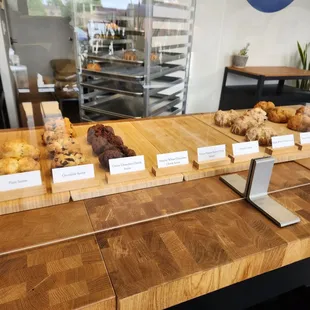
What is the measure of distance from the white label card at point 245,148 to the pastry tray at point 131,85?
584 millimetres

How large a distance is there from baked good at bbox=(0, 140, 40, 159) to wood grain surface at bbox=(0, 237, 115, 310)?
0.95 ft

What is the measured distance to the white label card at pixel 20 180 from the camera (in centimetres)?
62

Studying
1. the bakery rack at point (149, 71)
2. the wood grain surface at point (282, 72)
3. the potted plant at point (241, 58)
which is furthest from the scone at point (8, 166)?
the potted plant at point (241, 58)

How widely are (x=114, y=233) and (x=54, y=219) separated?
13 cm

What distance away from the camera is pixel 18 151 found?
72 centimetres

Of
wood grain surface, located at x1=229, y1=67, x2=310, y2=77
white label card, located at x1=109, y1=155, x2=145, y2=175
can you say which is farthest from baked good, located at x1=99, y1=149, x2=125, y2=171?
wood grain surface, located at x1=229, y1=67, x2=310, y2=77

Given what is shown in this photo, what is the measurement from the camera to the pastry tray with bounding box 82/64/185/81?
1.36 m

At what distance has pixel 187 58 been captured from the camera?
55.0 inches

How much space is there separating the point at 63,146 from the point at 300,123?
0.89 m

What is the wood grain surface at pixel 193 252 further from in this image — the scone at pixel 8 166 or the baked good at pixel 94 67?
the baked good at pixel 94 67

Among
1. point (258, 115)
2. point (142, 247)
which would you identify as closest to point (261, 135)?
point (258, 115)

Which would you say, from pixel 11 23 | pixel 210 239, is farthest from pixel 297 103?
pixel 11 23

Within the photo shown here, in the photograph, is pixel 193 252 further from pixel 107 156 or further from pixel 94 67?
pixel 94 67

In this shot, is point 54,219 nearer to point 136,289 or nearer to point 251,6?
point 136,289
